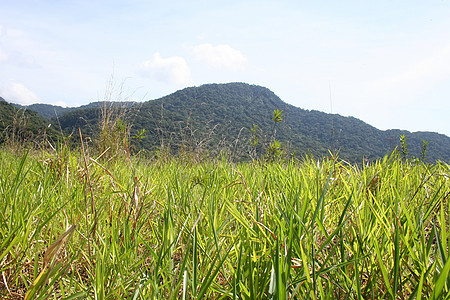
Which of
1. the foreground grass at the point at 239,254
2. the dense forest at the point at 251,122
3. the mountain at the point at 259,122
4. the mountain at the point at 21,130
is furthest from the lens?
the mountain at the point at 259,122

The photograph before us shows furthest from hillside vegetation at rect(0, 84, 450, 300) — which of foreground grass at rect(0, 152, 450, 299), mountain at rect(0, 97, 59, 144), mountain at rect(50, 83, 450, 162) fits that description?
mountain at rect(50, 83, 450, 162)

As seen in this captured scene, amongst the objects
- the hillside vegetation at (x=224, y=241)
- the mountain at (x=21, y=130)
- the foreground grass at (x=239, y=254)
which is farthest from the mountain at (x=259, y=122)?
the foreground grass at (x=239, y=254)

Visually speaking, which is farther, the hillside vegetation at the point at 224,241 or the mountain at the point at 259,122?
the mountain at the point at 259,122

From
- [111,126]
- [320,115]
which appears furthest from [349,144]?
[111,126]

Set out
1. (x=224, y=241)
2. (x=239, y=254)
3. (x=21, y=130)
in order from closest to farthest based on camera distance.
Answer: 1. (x=239, y=254)
2. (x=224, y=241)
3. (x=21, y=130)

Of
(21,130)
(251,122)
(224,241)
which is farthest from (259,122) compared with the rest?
(224,241)

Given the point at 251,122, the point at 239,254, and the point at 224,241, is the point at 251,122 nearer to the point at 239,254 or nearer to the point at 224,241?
the point at 224,241

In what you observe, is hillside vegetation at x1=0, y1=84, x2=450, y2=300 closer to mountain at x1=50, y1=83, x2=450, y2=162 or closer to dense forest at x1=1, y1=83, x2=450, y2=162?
dense forest at x1=1, y1=83, x2=450, y2=162

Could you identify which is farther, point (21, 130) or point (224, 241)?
point (21, 130)

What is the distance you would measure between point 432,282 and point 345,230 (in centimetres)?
32

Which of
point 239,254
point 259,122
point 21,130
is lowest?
point 239,254

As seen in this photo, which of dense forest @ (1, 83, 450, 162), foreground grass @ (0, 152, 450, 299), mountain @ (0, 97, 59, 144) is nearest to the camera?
foreground grass @ (0, 152, 450, 299)

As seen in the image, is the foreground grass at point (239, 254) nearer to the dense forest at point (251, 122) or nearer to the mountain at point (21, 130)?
the mountain at point (21, 130)

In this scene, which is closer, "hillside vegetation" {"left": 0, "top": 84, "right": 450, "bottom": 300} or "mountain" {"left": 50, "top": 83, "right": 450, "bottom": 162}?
"hillside vegetation" {"left": 0, "top": 84, "right": 450, "bottom": 300}
